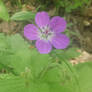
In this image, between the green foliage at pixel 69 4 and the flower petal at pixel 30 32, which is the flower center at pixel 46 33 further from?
the green foliage at pixel 69 4

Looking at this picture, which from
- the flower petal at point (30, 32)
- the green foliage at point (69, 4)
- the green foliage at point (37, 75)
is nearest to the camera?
the green foliage at point (37, 75)

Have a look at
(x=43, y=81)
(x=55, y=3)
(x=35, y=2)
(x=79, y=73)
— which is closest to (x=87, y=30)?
(x=55, y=3)

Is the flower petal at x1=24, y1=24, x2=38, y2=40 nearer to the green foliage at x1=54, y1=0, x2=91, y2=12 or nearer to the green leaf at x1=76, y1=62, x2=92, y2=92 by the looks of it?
the green leaf at x1=76, y1=62, x2=92, y2=92

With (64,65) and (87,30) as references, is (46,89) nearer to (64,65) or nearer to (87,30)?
(64,65)

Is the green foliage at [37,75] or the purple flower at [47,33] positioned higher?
the purple flower at [47,33]

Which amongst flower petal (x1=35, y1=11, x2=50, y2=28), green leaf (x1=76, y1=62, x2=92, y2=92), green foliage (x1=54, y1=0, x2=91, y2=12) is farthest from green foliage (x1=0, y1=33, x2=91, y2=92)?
green foliage (x1=54, y1=0, x2=91, y2=12)

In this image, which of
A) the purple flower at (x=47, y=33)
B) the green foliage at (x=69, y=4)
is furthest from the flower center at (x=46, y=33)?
the green foliage at (x=69, y=4)

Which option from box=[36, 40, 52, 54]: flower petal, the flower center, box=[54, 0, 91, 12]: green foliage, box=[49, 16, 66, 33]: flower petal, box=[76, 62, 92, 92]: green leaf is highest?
box=[54, 0, 91, 12]: green foliage

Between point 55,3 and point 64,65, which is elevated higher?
point 55,3

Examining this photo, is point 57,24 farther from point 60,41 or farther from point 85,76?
point 85,76
